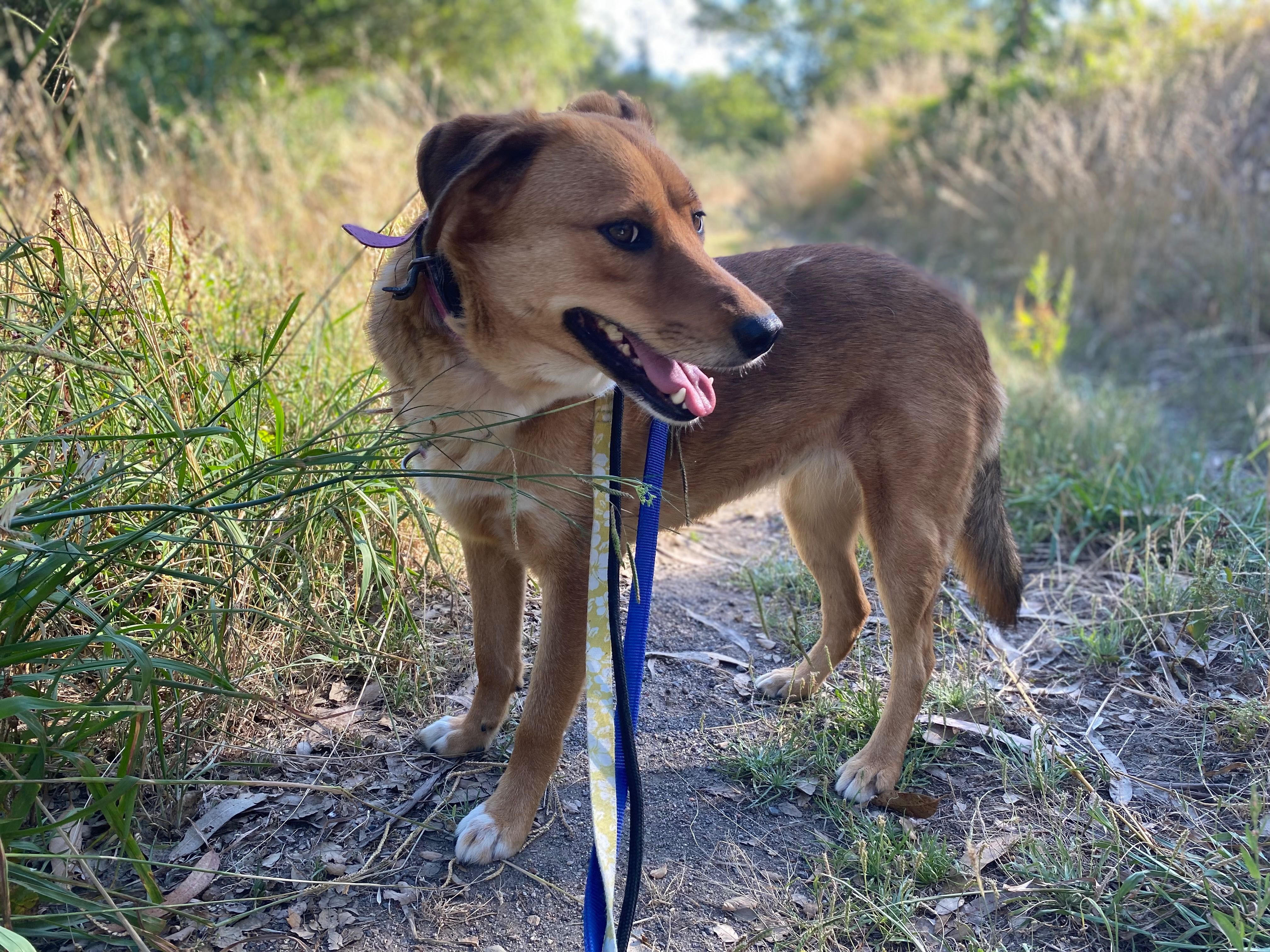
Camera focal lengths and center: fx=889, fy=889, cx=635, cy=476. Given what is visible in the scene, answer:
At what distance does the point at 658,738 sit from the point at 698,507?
70 cm

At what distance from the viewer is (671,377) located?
202 centimetres

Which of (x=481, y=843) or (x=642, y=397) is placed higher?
(x=642, y=397)

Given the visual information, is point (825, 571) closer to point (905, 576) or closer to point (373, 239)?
point (905, 576)

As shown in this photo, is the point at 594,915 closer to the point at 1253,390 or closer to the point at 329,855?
the point at 329,855

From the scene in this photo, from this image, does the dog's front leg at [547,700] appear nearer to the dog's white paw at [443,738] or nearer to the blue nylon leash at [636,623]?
the blue nylon leash at [636,623]

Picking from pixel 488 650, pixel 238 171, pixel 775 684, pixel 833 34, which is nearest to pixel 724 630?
pixel 775 684

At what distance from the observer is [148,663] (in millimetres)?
1710

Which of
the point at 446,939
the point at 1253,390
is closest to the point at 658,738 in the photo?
the point at 446,939

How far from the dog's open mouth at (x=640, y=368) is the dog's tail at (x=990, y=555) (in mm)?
1145

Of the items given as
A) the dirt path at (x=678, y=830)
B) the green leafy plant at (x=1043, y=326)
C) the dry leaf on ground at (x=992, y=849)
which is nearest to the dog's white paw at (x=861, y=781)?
the dirt path at (x=678, y=830)

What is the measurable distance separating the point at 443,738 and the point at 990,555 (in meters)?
1.72

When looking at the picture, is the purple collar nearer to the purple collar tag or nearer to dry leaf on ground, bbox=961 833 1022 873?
the purple collar tag

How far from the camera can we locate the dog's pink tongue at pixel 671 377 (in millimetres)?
2000

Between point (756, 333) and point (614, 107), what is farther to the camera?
point (614, 107)
